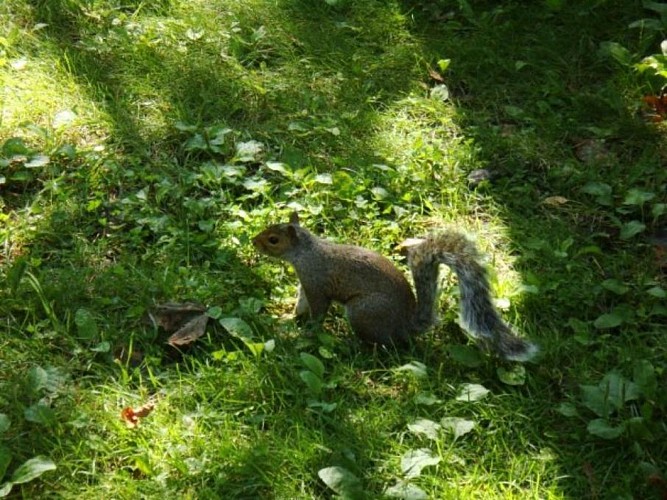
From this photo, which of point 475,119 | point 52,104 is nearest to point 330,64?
point 475,119

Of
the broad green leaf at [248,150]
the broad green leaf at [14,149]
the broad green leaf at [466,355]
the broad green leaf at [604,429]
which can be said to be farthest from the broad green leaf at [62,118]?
the broad green leaf at [604,429]

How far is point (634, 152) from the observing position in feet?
11.3

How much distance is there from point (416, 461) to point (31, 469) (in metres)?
0.96

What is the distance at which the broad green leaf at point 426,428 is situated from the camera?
2276 millimetres

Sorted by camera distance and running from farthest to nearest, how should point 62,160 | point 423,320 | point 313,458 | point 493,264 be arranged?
point 62,160, point 493,264, point 423,320, point 313,458

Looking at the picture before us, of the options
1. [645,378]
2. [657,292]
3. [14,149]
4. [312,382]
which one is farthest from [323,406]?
[14,149]

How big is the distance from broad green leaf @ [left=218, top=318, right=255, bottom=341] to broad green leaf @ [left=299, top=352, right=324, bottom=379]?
0.19 m

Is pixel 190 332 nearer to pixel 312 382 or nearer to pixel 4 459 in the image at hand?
pixel 312 382

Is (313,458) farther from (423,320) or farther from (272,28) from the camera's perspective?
(272,28)

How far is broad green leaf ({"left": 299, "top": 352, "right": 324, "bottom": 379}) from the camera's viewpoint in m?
2.45

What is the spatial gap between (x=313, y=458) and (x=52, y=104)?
82.1 inches

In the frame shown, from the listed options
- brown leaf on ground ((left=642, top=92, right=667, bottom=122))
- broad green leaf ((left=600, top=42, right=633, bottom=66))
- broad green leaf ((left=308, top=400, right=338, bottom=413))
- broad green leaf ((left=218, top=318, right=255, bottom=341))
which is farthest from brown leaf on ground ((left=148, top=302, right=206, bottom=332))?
broad green leaf ((left=600, top=42, right=633, bottom=66))

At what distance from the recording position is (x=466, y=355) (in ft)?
8.29

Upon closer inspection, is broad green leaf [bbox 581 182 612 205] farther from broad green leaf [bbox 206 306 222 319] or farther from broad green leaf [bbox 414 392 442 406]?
broad green leaf [bbox 206 306 222 319]
